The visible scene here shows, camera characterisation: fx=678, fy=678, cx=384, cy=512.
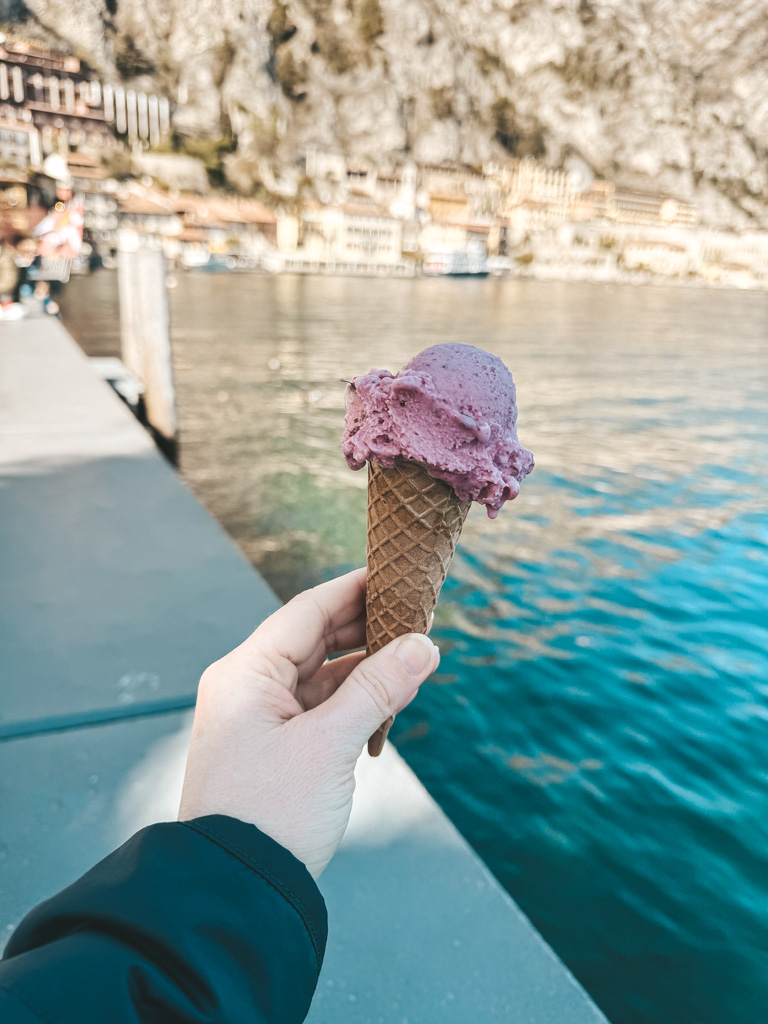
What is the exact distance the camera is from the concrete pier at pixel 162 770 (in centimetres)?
153

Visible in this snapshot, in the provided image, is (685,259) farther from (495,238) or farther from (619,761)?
(619,761)

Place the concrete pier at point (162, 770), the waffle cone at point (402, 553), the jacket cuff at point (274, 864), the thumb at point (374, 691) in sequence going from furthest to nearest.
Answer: the waffle cone at point (402, 553) < the concrete pier at point (162, 770) < the thumb at point (374, 691) < the jacket cuff at point (274, 864)

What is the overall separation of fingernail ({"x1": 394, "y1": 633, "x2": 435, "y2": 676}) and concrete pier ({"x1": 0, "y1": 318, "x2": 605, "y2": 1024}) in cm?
72

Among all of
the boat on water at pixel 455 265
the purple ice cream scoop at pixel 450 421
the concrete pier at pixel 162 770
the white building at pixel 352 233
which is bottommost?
the concrete pier at pixel 162 770

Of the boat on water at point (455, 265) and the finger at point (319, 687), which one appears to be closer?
the finger at point (319, 687)

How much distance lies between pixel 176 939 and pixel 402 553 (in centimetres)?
115

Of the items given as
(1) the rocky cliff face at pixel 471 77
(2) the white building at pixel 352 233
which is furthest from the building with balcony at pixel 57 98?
(2) the white building at pixel 352 233

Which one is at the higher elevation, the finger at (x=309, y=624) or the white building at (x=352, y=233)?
the white building at (x=352, y=233)

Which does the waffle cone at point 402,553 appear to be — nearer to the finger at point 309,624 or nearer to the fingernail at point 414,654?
the finger at point 309,624

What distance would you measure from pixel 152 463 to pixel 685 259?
12842 cm

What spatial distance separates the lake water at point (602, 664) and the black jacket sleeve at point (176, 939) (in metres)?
2.65

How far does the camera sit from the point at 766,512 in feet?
29.9

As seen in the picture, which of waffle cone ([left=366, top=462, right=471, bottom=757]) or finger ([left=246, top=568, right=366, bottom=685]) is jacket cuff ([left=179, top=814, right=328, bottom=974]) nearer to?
finger ([left=246, top=568, right=366, bottom=685])

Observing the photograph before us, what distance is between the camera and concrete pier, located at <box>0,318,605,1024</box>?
153 centimetres
